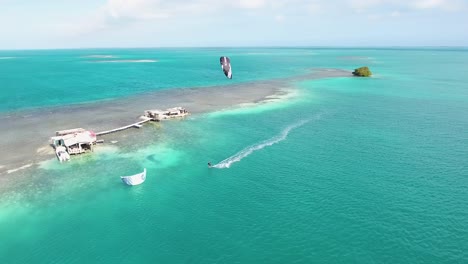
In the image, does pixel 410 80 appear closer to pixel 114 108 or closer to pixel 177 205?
pixel 114 108

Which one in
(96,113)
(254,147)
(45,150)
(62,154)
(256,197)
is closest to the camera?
(256,197)

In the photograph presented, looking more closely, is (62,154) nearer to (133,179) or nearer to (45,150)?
(45,150)

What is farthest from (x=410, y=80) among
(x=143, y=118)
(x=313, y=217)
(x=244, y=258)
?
(x=244, y=258)

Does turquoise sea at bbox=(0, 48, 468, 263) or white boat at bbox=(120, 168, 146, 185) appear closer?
turquoise sea at bbox=(0, 48, 468, 263)

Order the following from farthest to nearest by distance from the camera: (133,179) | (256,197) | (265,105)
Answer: (265,105) → (133,179) → (256,197)

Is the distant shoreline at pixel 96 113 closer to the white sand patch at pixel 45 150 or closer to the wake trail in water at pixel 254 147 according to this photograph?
the white sand patch at pixel 45 150

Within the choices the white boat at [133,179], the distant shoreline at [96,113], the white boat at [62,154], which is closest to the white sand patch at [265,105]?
the distant shoreline at [96,113]

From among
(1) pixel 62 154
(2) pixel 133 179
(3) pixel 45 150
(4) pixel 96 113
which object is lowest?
(2) pixel 133 179

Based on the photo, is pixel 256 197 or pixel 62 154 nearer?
pixel 256 197

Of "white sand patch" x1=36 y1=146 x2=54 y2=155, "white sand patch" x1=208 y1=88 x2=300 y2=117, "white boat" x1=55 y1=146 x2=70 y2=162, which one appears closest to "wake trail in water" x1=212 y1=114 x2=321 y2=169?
"white sand patch" x1=208 y1=88 x2=300 y2=117

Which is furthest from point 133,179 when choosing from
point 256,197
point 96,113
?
point 96,113

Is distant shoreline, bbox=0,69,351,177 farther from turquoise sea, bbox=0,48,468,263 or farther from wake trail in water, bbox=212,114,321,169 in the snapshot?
wake trail in water, bbox=212,114,321,169
